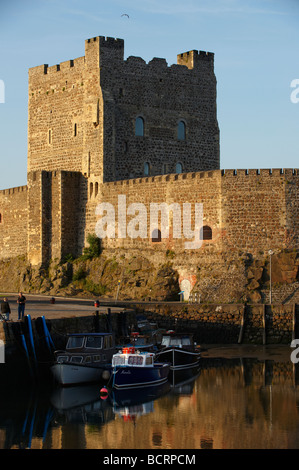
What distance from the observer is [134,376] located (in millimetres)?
33594

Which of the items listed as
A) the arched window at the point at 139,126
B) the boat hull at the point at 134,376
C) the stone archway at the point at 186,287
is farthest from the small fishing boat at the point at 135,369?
the arched window at the point at 139,126

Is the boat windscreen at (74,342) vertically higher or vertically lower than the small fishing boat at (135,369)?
higher

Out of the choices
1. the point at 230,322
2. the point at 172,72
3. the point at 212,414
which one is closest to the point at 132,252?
the point at 230,322

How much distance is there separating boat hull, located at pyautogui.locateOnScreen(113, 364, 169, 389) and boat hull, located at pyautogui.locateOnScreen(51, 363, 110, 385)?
0.73m

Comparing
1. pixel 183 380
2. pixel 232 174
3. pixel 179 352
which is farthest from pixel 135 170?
pixel 183 380

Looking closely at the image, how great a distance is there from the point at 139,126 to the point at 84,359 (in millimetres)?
23184

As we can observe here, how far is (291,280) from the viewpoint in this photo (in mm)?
44219

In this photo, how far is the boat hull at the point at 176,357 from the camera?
3731 cm

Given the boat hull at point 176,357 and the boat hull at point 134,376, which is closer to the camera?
the boat hull at point 134,376

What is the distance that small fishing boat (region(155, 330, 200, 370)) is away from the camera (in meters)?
37.3

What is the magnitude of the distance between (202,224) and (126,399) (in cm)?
1644

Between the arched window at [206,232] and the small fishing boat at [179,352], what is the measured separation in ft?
30.8

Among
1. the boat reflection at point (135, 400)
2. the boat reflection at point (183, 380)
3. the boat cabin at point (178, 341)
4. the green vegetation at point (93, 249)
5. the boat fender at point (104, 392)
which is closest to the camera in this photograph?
the boat reflection at point (135, 400)

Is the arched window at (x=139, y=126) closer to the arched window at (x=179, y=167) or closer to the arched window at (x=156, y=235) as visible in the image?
the arched window at (x=179, y=167)
